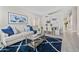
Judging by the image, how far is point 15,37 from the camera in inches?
106

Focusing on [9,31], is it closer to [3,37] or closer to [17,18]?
[3,37]

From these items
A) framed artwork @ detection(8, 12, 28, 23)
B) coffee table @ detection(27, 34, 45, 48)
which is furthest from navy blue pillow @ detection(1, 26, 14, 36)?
coffee table @ detection(27, 34, 45, 48)

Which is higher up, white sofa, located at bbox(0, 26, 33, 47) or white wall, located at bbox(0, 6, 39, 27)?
white wall, located at bbox(0, 6, 39, 27)

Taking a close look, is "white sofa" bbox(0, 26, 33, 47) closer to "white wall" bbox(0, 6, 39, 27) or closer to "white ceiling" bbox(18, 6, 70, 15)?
"white wall" bbox(0, 6, 39, 27)

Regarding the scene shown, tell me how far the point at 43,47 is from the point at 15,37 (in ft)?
1.78

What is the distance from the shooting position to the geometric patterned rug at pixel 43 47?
2701 mm

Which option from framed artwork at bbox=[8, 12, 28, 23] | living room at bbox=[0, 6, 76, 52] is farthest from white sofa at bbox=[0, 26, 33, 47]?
framed artwork at bbox=[8, 12, 28, 23]

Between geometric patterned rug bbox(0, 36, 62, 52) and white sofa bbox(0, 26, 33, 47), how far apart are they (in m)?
0.07

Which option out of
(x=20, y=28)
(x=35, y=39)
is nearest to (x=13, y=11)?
(x=20, y=28)

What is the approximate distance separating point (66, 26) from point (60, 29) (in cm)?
12

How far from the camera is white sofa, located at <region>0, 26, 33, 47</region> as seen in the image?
2666 mm

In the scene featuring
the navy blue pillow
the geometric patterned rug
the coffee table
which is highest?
the navy blue pillow
